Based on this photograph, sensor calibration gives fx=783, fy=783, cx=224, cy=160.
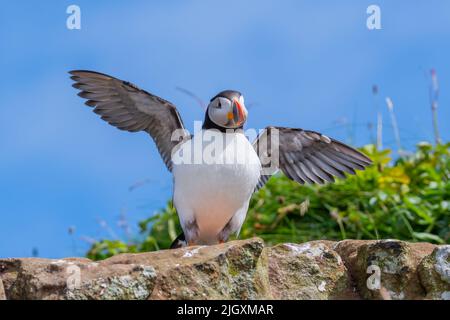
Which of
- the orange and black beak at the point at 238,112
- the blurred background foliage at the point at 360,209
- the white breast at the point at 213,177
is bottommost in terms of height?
the blurred background foliage at the point at 360,209

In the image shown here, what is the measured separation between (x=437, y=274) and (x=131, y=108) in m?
3.13

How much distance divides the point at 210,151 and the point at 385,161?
4.17 meters

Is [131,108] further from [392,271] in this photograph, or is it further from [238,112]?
[392,271]

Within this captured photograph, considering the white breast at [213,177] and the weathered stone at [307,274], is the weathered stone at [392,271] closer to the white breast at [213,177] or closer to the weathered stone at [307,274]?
the weathered stone at [307,274]

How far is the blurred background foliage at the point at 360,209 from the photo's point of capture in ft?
29.3

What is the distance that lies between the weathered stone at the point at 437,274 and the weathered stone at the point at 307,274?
1.55 ft

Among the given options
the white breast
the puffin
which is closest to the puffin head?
the puffin

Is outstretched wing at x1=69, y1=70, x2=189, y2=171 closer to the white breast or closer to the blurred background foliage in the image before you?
the white breast

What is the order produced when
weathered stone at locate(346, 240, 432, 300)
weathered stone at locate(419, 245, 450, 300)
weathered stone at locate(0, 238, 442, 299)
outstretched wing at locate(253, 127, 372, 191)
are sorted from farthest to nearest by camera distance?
outstretched wing at locate(253, 127, 372, 191) < weathered stone at locate(346, 240, 432, 300) < weathered stone at locate(419, 245, 450, 300) < weathered stone at locate(0, 238, 442, 299)

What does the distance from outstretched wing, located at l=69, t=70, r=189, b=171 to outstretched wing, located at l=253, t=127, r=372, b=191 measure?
0.75 m

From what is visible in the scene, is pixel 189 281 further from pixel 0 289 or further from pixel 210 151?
pixel 210 151

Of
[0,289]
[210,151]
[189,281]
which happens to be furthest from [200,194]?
[0,289]

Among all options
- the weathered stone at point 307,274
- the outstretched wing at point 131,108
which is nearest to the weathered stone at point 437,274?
the weathered stone at point 307,274

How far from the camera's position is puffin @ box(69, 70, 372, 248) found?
5848 mm
